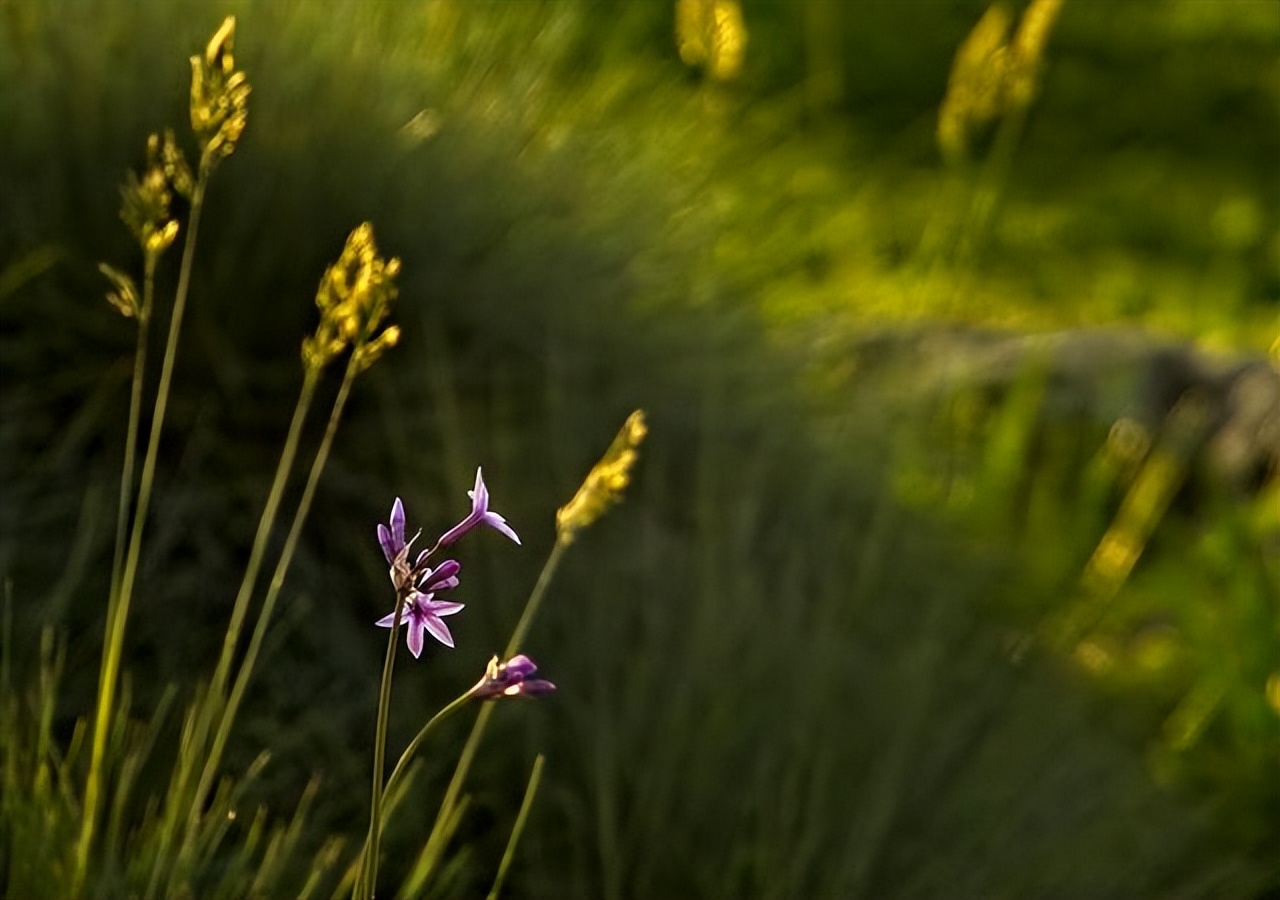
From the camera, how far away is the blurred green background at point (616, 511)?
226 centimetres

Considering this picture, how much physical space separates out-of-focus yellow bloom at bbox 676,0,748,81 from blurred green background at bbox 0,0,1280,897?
2 cm

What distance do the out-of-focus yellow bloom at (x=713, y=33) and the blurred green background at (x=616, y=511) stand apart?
0.02 metres

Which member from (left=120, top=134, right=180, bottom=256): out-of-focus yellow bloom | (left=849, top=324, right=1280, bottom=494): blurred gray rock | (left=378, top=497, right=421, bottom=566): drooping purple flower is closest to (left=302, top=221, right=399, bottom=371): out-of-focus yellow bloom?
(left=120, top=134, right=180, bottom=256): out-of-focus yellow bloom

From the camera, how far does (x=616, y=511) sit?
267 cm

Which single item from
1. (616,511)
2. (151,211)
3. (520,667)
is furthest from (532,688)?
(616,511)

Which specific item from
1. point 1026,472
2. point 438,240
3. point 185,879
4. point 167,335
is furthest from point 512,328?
point 1026,472

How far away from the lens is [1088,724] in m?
2.62

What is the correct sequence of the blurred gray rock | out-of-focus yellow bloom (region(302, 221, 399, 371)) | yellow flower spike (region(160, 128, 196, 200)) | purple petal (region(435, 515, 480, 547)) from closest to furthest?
1. purple petal (region(435, 515, 480, 547))
2. out-of-focus yellow bloom (region(302, 221, 399, 371))
3. yellow flower spike (region(160, 128, 196, 200))
4. the blurred gray rock

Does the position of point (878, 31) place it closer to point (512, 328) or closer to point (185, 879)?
point (512, 328)

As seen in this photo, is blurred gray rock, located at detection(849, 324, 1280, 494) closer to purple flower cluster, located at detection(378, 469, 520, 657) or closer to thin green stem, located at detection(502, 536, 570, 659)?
thin green stem, located at detection(502, 536, 570, 659)

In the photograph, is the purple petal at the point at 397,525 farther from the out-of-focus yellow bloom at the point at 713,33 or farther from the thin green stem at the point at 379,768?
the out-of-focus yellow bloom at the point at 713,33

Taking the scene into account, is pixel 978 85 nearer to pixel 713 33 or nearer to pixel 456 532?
pixel 713 33

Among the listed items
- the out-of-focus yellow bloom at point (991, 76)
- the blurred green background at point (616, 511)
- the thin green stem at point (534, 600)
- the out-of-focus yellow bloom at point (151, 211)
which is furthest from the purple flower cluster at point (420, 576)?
the out-of-focus yellow bloom at point (991, 76)

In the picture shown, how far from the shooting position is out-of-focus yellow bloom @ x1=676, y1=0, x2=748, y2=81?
9.29 feet
